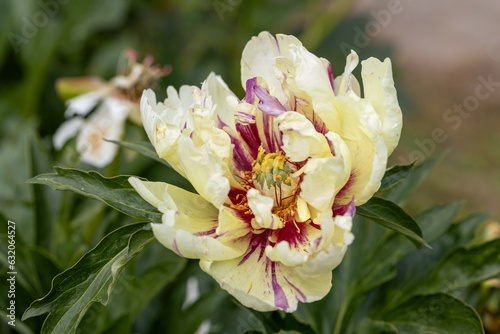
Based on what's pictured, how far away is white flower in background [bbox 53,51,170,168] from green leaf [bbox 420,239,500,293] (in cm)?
74

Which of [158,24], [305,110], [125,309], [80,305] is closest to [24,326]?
[125,309]

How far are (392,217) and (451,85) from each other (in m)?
2.98

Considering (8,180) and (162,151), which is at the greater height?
(162,151)

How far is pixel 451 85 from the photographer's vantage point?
3457 mm

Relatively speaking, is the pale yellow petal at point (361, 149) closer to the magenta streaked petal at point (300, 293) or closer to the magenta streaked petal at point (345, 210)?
the magenta streaked petal at point (345, 210)

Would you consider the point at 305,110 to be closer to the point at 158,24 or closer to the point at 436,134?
the point at 158,24

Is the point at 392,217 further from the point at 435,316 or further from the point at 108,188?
the point at 108,188

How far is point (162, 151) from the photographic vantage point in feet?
2.25

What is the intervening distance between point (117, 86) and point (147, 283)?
58cm

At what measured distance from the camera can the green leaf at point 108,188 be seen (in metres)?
0.72

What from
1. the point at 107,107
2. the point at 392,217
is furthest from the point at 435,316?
the point at 107,107

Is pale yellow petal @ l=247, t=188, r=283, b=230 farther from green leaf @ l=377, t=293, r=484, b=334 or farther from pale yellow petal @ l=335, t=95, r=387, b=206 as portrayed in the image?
green leaf @ l=377, t=293, r=484, b=334

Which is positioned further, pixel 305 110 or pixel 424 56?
pixel 424 56

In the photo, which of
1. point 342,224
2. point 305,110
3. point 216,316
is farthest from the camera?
point 216,316
